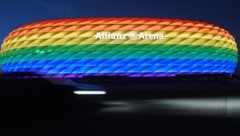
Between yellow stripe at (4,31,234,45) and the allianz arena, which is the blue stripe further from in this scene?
yellow stripe at (4,31,234,45)

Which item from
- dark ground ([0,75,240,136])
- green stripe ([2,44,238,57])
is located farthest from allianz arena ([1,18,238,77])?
dark ground ([0,75,240,136])

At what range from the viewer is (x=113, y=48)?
50.3 meters

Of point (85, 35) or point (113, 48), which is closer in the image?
point (113, 48)

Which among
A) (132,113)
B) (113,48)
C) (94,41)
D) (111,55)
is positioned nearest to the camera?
(132,113)

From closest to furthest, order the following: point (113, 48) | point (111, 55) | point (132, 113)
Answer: point (132, 113) < point (113, 48) < point (111, 55)

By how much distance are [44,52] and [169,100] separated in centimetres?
4786

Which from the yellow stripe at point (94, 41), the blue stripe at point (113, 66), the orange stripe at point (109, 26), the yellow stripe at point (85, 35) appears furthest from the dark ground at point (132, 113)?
→ the yellow stripe at point (85, 35)

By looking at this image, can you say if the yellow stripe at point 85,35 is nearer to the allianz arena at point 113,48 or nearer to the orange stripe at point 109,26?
the allianz arena at point 113,48

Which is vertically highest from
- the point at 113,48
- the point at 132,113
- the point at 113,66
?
the point at 113,48

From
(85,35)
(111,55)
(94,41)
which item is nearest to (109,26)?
(94,41)

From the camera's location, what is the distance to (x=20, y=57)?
5481 centimetres

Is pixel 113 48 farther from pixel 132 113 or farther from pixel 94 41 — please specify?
pixel 132 113

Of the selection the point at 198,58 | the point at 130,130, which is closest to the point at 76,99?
the point at 130,130

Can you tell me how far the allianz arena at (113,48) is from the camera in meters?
50.5
